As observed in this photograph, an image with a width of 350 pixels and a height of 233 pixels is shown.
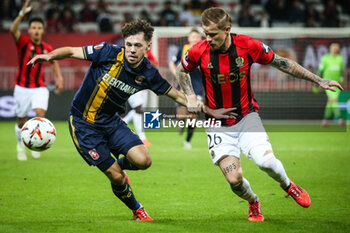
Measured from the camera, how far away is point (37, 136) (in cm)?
603

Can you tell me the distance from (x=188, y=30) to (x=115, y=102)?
9.61 metres

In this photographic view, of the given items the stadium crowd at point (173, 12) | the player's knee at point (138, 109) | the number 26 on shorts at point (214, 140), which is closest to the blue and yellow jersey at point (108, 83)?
the number 26 on shorts at point (214, 140)

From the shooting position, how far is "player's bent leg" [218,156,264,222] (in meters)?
5.33

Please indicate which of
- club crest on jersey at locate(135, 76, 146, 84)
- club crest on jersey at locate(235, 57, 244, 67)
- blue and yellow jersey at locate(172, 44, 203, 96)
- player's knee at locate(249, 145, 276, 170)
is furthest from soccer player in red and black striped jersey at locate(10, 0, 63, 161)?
player's knee at locate(249, 145, 276, 170)

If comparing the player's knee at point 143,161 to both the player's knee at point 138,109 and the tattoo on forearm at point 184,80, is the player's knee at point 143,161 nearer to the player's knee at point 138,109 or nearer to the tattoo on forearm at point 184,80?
the tattoo on forearm at point 184,80

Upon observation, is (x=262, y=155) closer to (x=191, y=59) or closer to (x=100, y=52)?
(x=191, y=59)

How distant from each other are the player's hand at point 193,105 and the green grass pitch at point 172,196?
1.14m

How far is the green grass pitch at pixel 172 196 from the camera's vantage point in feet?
17.5

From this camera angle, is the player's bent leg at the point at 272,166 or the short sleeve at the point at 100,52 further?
the short sleeve at the point at 100,52

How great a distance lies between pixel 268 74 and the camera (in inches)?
690

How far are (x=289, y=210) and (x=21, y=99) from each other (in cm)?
581

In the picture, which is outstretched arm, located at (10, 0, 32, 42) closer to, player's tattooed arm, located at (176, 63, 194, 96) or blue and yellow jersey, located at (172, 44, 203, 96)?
blue and yellow jersey, located at (172, 44, 203, 96)

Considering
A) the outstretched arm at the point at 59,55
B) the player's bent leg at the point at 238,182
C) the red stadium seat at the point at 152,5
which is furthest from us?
the red stadium seat at the point at 152,5

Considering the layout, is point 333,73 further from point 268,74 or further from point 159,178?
point 159,178
